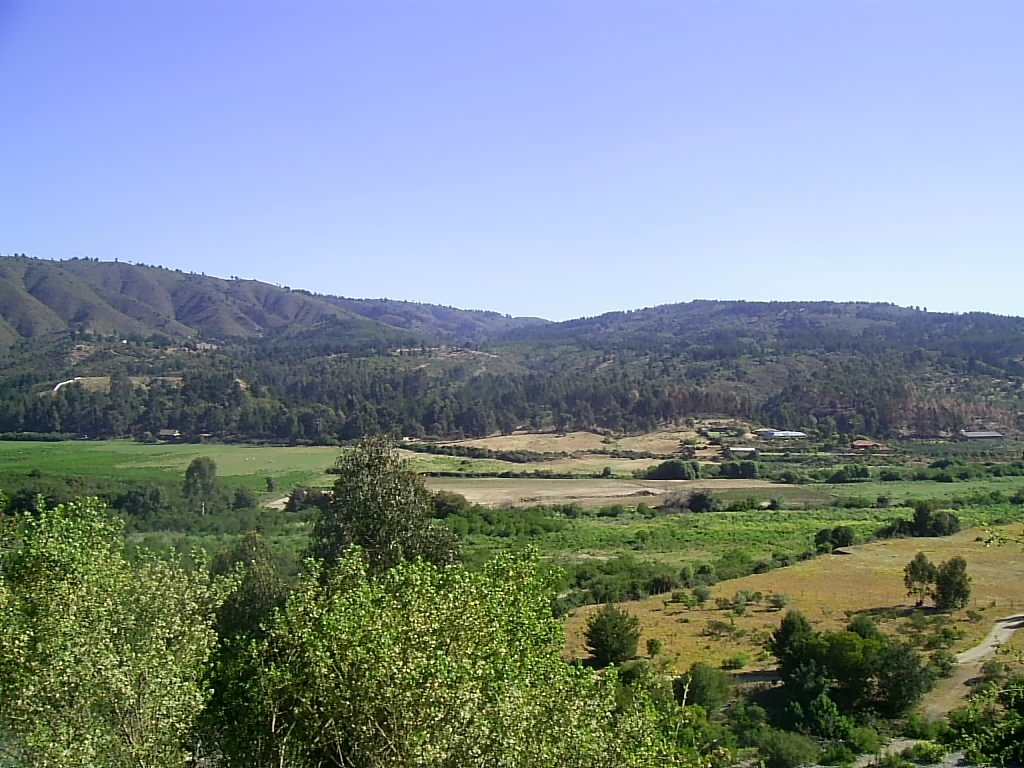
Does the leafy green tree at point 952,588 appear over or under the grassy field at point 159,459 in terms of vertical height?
under

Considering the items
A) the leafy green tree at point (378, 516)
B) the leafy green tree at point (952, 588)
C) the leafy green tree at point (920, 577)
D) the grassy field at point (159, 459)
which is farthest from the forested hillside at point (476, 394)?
the leafy green tree at point (378, 516)

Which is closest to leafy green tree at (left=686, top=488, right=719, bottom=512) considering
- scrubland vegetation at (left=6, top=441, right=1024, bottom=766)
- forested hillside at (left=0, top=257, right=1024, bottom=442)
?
scrubland vegetation at (left=6, top=441, right=1024, bottom=766)

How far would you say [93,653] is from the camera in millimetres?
12469

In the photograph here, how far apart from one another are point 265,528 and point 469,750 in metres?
52.0

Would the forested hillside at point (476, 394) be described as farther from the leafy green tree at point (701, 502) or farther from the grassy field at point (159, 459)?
the leafy green tree at point (701, 502)

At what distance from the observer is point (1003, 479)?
3602 inches

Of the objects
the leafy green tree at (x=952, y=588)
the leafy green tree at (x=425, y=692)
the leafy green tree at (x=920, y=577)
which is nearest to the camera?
the leafy green tree at (x=425, y=692)

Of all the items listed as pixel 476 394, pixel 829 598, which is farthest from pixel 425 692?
pixel 476 394

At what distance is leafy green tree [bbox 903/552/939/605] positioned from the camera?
133 ft

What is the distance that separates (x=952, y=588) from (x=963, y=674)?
10.4 meters

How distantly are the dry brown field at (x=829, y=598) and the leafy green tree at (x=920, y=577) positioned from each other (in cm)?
66

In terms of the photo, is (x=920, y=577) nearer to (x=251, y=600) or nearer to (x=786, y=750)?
(x=786, y=750)

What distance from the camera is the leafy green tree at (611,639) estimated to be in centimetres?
3153

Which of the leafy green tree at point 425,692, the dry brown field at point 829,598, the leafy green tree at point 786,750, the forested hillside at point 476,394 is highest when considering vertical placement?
the forested hillside at point 476,394
